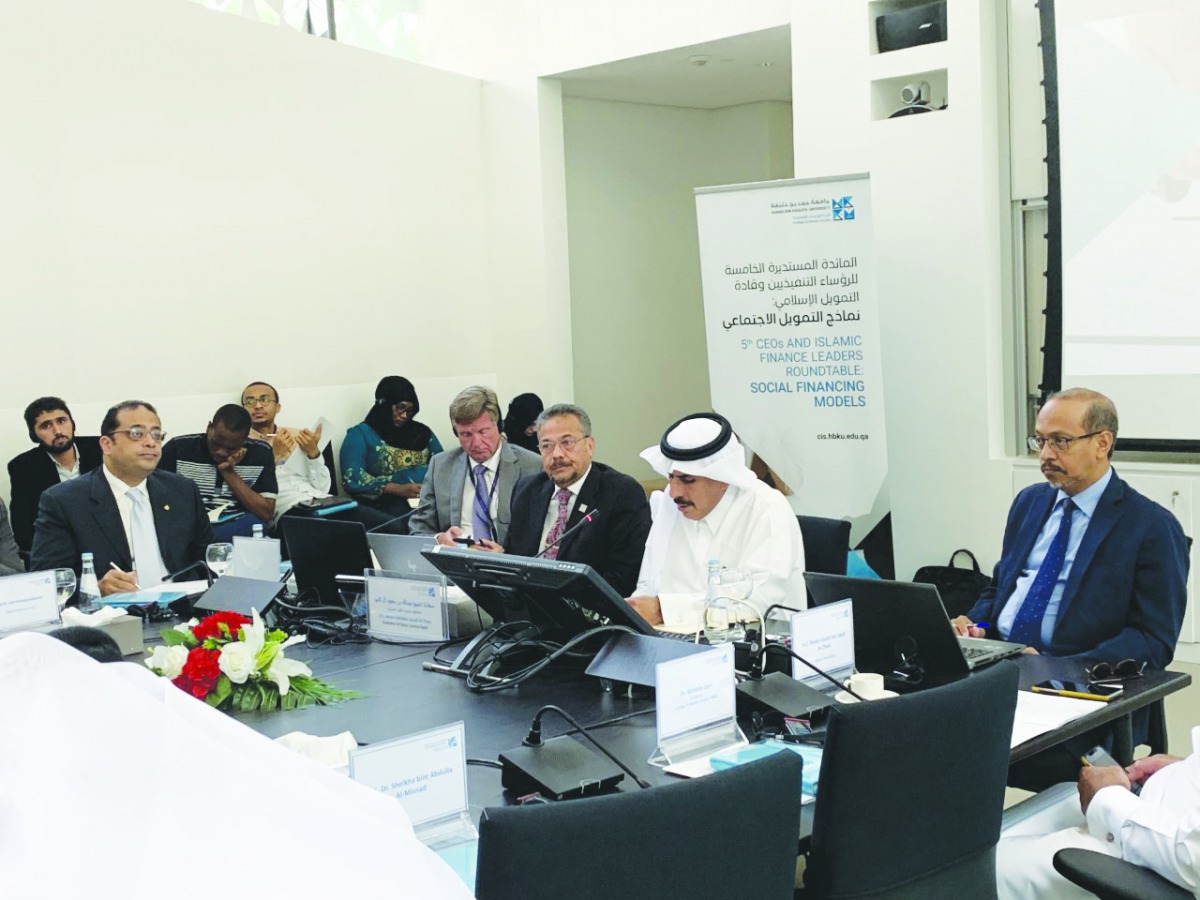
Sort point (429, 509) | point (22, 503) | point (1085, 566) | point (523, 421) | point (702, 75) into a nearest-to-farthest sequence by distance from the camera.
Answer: point (1085, 566)
point (429, 509)
point (22, 503)
point (523, 421)
point (702, 75)

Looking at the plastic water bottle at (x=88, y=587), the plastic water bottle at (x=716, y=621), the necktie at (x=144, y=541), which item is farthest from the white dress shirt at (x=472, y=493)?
the plastic water bottle at (x=716, y=621)

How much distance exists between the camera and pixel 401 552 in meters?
3.64

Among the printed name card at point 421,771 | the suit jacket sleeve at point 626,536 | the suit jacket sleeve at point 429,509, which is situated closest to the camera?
the printed name card at point 421,771

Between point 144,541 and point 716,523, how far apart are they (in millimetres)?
2021

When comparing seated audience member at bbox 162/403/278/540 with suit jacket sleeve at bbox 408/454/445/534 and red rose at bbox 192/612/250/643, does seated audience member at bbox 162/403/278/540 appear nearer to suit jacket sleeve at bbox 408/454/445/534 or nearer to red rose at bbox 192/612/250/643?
suit jacket sleeve at bbox 408/454/445/534

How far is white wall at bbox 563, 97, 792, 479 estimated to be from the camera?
927cm

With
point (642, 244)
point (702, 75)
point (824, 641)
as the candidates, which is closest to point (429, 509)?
point (824, 641)

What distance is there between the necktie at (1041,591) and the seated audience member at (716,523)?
60 cm

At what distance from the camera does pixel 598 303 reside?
9398 millimetres

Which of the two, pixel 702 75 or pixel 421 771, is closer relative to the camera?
pixel 421 771

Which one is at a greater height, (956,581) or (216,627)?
(216,627)

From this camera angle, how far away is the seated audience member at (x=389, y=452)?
7.19m

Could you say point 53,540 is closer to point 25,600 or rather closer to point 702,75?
point 25,600

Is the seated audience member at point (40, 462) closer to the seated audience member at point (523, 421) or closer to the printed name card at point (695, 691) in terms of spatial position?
the seated audience member at point (523, 421)
